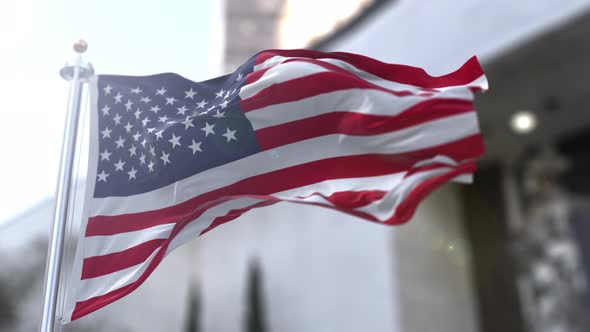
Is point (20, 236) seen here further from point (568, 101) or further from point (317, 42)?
point (568, 101)

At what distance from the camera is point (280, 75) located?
4855 millimetres

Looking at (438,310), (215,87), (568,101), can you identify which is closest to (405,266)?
(438,310)

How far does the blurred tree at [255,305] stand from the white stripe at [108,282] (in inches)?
546

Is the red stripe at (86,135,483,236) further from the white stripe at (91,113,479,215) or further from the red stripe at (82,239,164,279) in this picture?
the red stripe at (82,239,164,279)

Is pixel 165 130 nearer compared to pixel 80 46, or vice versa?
pixel 165 130

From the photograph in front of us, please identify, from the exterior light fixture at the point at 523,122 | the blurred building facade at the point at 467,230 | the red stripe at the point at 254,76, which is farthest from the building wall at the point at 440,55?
the red stripe at the point at 254,76

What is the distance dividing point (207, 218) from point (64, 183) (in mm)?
917

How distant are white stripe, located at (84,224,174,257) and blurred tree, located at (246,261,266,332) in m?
13.8

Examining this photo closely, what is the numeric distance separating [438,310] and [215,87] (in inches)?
467

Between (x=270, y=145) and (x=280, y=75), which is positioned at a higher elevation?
(x=280, y=75)

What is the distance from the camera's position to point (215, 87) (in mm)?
5043

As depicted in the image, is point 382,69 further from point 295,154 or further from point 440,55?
point 440,55

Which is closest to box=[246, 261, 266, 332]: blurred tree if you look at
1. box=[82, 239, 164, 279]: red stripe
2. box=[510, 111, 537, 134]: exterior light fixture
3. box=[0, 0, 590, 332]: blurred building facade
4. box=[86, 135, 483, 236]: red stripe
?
box=[0, 0, 590, 332]: blurred building facade

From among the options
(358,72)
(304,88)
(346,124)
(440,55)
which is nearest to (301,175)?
(346,124)
